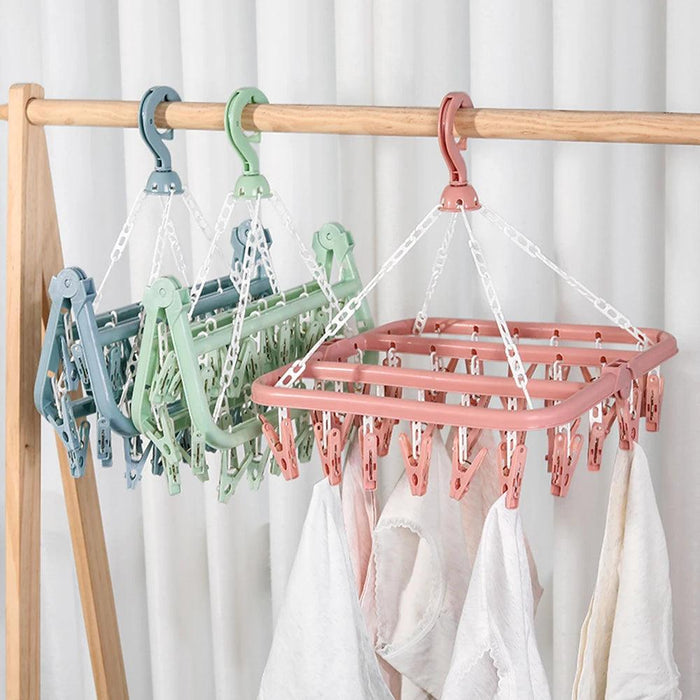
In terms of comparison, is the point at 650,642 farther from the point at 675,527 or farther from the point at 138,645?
the point at 138,645

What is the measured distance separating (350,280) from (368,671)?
1.44 feet

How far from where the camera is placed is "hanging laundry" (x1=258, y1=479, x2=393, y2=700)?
3.60 feet

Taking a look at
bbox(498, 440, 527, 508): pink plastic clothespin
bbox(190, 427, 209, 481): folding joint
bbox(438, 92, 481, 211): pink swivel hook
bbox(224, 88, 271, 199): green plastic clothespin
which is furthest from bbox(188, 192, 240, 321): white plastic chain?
bbox(498, 440, 527, 508): pink plastic clothespin

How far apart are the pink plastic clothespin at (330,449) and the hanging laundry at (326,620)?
0.01m

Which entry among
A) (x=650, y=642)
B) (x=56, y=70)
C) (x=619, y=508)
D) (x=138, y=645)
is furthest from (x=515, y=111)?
(x=138, y=645)

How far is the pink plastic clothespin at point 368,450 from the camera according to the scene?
1086 mm

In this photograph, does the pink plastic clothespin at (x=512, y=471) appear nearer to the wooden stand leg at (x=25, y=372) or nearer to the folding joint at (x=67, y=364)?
the folding joint at (x=67, y=364)

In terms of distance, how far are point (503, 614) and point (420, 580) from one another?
0.23 metres

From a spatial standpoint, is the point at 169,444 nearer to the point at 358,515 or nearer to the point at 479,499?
the point at 358,515

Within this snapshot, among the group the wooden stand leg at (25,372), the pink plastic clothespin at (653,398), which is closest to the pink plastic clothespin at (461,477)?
the pink plastic clothespin at (653,398)

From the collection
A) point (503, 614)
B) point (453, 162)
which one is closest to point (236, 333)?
point (453, 162)

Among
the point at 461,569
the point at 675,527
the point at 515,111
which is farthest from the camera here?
the point at 675,527

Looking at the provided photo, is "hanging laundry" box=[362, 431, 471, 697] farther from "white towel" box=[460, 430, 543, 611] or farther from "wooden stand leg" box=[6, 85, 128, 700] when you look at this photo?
"wooden stand leg" box=[6, 85, 128, 700]

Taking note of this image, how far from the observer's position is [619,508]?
44.1 inches
